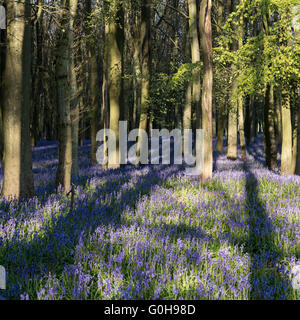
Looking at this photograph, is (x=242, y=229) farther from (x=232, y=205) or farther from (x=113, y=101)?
(x=113, y=101)

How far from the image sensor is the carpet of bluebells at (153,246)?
2908mm

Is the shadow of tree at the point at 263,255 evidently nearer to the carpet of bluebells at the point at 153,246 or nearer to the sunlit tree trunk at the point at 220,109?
the carpet of bluebells at the point at 153,246

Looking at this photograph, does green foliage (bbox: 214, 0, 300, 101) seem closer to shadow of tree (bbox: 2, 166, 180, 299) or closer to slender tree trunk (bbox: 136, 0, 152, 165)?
slender tree trunk (bbox: 136, 0, 152, 165)

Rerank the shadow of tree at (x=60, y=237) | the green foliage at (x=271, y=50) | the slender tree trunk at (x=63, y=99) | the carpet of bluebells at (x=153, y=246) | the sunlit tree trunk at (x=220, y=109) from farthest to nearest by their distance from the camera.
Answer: the sunlit tree trunk at (x=220, y=109), the green foliage at (x=271, y=50), the slender tree trunk at (x=63, y=99), the shadow of tree at (x=60, y=237), the carpet of bluebells at (x=153, y=246)

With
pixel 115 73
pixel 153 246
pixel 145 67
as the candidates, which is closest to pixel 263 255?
pixel 153 246

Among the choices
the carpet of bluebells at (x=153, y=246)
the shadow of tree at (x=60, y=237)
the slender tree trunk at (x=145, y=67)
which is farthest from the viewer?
the slender tree trunk at (x=145, y=67)

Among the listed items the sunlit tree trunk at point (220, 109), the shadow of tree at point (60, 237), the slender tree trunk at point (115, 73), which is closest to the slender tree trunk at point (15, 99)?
the shadow of tree at point (60, 237)

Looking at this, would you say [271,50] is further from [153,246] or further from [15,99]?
[153,246]

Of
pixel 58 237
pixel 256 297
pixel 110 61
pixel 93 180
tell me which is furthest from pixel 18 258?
pixel 110 61

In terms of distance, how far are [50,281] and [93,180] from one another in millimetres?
5244

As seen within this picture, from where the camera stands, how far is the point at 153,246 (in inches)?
148

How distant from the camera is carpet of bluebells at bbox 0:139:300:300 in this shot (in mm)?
2908

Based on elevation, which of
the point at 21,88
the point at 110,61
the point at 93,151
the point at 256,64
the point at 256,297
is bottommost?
the point at 256,297

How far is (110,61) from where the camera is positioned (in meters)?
11.6
